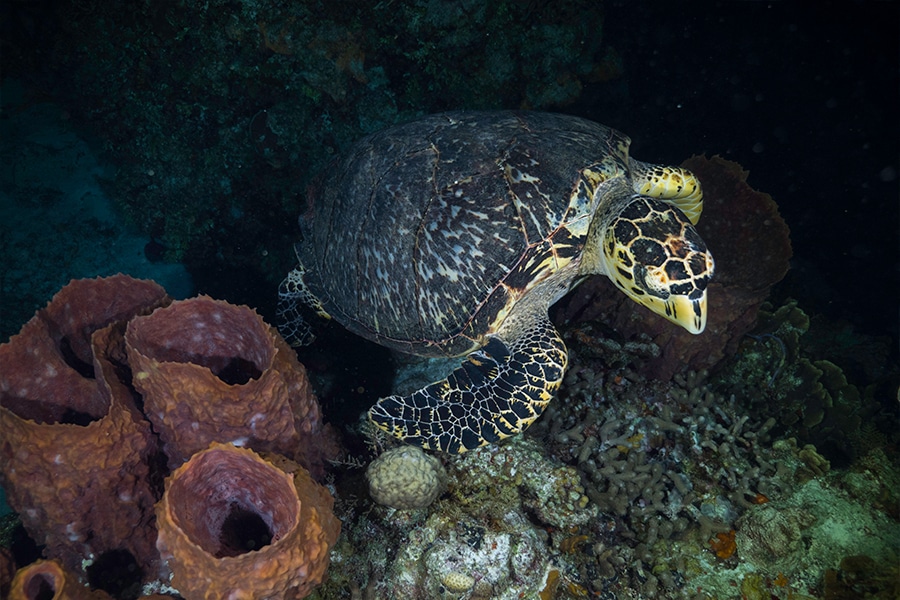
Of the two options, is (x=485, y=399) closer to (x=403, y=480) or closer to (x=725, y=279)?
(x=403, y=480)

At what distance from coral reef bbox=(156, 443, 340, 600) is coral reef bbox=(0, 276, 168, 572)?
47 cm

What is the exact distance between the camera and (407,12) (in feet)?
19.8

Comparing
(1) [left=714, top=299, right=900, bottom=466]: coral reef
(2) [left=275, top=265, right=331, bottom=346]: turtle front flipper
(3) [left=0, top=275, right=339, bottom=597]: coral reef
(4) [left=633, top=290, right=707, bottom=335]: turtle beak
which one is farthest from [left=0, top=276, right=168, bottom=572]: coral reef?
(1) [left=714, top=299, right=900, bottom=466]: coral reef

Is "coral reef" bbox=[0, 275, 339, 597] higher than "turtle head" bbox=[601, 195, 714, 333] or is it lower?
lower

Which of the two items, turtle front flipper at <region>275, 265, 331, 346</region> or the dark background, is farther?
the dark background

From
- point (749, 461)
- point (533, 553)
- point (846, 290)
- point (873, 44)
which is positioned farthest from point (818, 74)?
point (533, 553)

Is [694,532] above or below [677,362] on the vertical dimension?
below

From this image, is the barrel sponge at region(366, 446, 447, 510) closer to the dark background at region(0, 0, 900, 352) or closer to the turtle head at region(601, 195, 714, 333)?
the turtle head at region(601, 195, 714, 333)

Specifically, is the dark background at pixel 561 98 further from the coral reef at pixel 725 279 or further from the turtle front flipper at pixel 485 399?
the turtle front flipper at pixel 485 399

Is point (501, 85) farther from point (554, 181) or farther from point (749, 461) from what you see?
point (749, 461)

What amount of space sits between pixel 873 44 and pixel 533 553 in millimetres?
8243

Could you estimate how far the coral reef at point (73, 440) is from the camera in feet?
5.92

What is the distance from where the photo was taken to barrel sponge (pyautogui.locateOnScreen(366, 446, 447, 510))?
232 cm

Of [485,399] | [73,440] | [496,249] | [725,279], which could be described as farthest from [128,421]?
[725,279]
